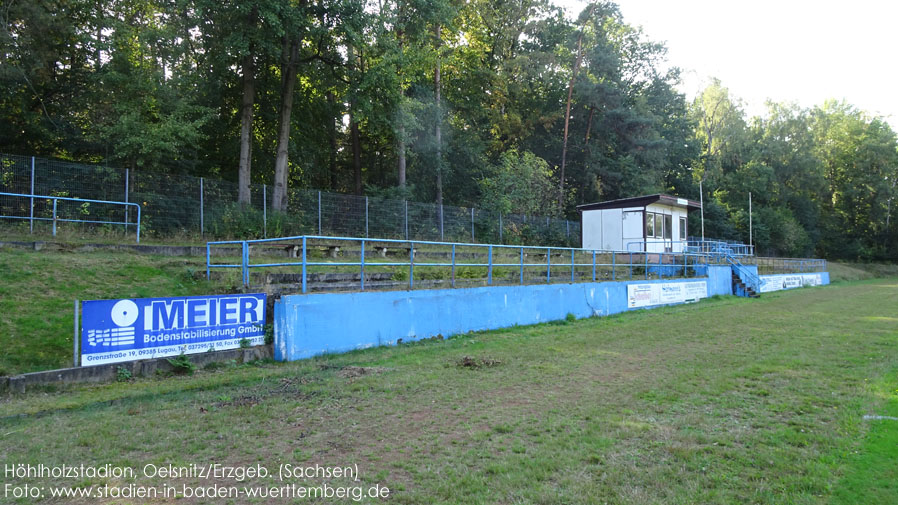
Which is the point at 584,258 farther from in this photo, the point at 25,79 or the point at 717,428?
the point at 25,79

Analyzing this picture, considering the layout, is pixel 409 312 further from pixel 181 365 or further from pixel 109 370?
pixel 109 370

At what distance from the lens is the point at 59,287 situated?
9.72 meters

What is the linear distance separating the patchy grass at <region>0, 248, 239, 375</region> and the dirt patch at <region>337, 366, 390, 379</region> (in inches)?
158

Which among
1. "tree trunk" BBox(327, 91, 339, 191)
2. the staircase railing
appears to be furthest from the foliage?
the staircase railing

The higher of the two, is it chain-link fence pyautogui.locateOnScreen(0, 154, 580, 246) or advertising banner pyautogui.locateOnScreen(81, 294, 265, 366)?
chain-link fence pyautogui.locateOnScreen(0, 154, 580, 246)

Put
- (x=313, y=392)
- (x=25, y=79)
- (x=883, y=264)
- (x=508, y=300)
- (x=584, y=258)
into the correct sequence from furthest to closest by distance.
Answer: (x=883, y=264) → (x=584, y=258) → (x=25, y=79) → (x=508, y=300) → (x=313, y=392)

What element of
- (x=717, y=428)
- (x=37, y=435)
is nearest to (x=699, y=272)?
(x=717, y=428)

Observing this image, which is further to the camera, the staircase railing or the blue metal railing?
the staircase railing

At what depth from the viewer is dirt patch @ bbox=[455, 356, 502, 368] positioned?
869 cm

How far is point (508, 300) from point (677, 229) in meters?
18.8

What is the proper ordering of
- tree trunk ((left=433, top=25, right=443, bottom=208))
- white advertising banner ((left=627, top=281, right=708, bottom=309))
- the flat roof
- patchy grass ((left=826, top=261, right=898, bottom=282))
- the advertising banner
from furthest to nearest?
1. patchy grass ((left=826, top=261, right=898, bottom=282))
2. tree trunk ((left=433, top=25, right=443, bottom=208))
3. the flat roof
4. white advertising banner ((left=627, top=281, right=708, bottom=309))
5. the advertising banner

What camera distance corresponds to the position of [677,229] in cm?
2866

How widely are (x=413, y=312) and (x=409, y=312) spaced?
125mm

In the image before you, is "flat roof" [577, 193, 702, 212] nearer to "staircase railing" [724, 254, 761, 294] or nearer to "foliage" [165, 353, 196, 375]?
"staircase railing" [724, 254, 761, 294]
